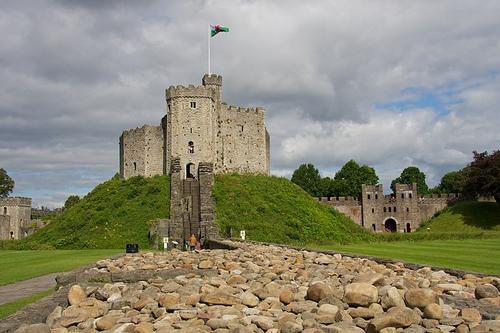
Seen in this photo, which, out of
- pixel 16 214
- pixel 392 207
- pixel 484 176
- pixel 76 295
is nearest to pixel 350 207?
pixel 392 207

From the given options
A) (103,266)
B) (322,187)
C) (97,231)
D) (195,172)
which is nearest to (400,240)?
(195,172)

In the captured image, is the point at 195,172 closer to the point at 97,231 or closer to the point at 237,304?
the point at 97,231

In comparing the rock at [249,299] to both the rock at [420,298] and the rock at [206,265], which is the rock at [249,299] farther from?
the rock at [206,265]

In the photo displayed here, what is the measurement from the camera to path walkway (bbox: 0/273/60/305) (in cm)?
1249

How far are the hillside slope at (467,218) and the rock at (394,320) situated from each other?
6143 cm

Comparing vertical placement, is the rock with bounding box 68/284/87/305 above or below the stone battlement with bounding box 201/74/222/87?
below

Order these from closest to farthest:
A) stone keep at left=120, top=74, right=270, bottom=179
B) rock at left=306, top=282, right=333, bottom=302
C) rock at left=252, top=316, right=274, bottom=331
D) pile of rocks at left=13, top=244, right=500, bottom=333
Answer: pile of rocks at left=13, top=244, right=500, bottom=333, rock at left=252, top=316, right=274, bottom=331, rock at left=306, top=282, right=333, bottom=302, stone keep at left=120, top=74, right=270, bottom=179

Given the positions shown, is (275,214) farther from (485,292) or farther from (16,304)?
(485,292)

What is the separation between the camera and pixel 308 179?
9856 centimetres

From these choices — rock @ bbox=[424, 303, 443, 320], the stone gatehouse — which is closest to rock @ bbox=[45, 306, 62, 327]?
rock @ bbox=[424, 303, 443, 320]

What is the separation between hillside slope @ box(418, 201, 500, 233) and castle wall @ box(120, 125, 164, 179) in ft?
127

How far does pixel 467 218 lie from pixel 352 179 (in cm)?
2997

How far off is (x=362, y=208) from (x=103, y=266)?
69309mm

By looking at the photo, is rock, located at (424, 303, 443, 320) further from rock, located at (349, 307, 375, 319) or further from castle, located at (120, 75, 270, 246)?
castle, located at (120, 75, 270, 246)
